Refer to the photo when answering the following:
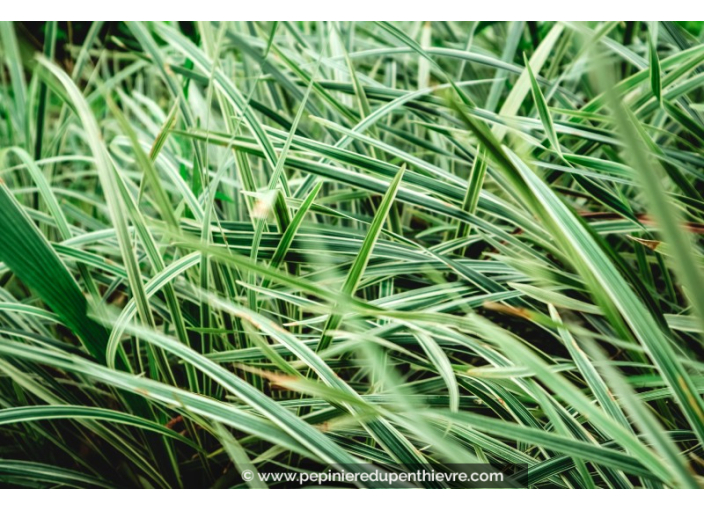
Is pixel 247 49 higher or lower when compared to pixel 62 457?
higher

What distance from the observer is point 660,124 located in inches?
18.7

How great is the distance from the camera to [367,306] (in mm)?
273

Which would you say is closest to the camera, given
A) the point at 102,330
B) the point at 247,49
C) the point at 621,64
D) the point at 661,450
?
the point at 661,450

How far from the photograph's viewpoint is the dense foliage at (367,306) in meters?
0.25

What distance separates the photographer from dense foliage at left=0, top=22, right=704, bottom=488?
0.25 metres

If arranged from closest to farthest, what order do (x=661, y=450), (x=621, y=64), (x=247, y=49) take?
(x=661, y=450), (x=247, y=49), (x=621, y=64)

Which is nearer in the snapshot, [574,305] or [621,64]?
[574,305]
